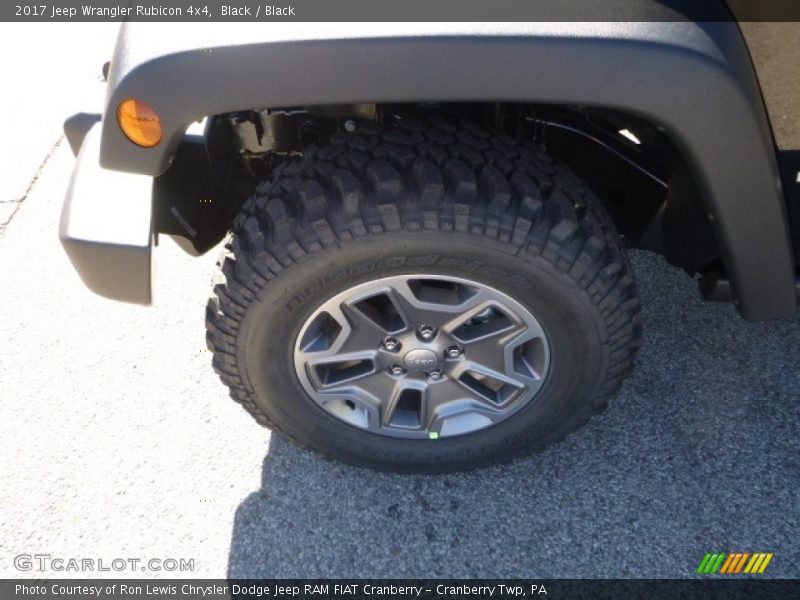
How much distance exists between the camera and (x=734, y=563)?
196 centimetres

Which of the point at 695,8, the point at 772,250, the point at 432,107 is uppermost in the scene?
the point at 695,8

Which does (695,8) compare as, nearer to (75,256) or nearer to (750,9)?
(750,9)

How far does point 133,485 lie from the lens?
2184mm

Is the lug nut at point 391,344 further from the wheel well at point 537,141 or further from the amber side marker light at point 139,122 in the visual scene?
the amber side marker light at point 139,122

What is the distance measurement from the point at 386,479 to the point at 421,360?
49 cm

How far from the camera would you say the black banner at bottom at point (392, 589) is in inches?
75.4

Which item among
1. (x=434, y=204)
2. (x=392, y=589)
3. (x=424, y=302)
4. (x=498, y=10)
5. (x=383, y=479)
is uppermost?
(x=498, y=10)

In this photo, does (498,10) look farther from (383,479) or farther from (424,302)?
(383,479)

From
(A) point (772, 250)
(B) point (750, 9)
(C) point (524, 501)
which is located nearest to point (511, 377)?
(C) point (524, 501)

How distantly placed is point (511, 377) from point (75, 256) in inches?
44.6

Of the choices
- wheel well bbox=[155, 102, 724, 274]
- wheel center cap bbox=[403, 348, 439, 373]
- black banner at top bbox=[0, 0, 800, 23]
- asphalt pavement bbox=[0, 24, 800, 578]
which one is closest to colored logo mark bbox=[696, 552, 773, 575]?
asphalt pavement bbox=[0, 24, 800, 578]

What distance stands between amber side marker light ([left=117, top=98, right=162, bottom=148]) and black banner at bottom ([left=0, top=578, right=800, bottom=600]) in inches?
48.4

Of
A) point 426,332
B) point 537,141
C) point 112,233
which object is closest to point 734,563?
point 426,332

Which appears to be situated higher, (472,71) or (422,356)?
(472,71)
